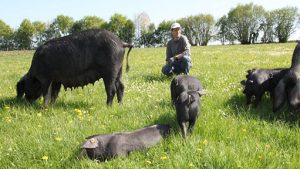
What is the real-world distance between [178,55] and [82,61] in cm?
349

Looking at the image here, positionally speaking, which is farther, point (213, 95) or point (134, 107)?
point (213, 95)

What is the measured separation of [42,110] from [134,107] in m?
1.89

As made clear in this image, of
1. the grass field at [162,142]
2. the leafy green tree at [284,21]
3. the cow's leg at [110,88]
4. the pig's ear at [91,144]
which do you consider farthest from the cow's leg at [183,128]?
the leafy green tree at [284,21]

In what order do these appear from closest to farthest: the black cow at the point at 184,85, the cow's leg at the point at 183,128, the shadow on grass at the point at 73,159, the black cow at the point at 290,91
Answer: the shadow on grass at the point at 73,159, the cow's leg at the point at 183,128, the black cow at the point at 290,91, the black cow at the point at 184,85

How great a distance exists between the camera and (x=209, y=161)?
14.4 feet

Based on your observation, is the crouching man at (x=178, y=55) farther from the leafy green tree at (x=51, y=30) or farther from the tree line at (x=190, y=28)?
the leafy green tree at (x=51, y=30)

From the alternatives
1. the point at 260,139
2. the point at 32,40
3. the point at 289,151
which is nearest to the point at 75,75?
the point at 260,139

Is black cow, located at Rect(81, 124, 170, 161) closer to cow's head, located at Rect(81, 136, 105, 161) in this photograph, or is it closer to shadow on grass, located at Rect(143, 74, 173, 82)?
cow's head, located at Rect(81, 136, 105, 161)

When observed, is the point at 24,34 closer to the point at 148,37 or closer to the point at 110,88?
the point at 148,37

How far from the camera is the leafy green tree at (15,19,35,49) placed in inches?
4023

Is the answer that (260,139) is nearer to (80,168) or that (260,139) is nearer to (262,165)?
(262,165)

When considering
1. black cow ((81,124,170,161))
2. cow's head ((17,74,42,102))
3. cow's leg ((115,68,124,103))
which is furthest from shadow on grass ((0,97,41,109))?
black cow ((81,124,170,161))

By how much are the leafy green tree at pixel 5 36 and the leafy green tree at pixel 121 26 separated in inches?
1061

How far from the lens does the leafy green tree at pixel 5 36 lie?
3959 inches
